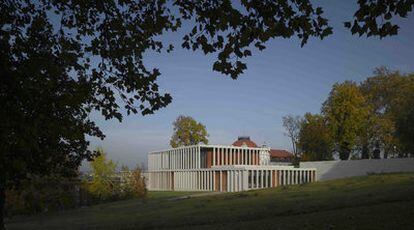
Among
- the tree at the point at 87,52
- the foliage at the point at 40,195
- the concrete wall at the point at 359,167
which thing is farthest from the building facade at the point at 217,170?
the tree at the point at 87,52

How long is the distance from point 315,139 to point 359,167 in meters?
11.6

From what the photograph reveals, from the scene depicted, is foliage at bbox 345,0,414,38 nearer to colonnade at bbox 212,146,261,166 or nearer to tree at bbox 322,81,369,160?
tree at bbox 322,81,369,160

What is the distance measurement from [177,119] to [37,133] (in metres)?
61.5

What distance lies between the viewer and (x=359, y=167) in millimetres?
48312

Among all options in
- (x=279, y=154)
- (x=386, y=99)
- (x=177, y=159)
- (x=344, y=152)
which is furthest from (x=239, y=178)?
(x=279, y=154)

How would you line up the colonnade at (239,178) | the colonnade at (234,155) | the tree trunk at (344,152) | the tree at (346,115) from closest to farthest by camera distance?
1. the tree at (346,115)
2. the colonnade at (239,178)
3. the tree trunk at (344,152)
4. the colonnade at (234,155)

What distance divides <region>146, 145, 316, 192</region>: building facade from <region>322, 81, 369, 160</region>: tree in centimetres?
596

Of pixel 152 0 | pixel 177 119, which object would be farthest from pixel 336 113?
pixel 152 0

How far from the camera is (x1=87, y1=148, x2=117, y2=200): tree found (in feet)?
134

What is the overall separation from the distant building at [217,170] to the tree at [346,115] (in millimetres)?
6021

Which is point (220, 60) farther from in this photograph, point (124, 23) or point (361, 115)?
point (361, 115)

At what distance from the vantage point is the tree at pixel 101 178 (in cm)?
4091

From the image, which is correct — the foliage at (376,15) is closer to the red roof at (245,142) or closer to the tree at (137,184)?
the tree at (137,184)

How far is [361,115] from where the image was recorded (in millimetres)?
52062
